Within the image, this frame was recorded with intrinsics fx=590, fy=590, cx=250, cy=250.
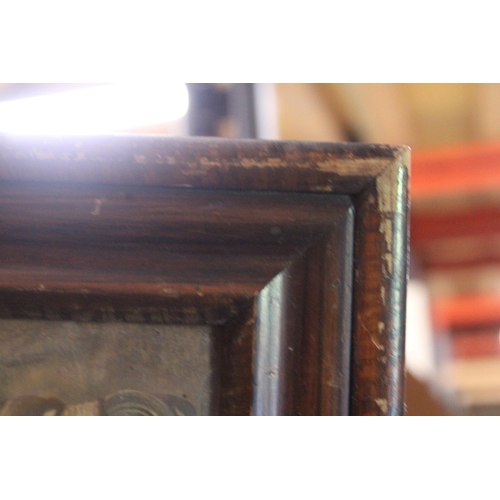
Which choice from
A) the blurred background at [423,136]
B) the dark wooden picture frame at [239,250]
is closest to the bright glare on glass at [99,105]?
the blurred background at [423,136]

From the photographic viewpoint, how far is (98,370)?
255 millimetres

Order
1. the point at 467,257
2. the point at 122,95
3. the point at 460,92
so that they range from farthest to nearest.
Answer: the point at 467,257
the point at 460,92
the point at 122,95

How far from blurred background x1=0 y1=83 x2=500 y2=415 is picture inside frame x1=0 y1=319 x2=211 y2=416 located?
87 millimetres

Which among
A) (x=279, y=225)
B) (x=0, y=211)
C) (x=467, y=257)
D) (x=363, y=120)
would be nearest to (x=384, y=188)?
(x=279, y=225)

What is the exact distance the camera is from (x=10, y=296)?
0.25 meters

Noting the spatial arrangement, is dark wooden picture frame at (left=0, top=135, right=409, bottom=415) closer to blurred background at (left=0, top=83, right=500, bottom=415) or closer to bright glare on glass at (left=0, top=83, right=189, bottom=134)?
blurred background at (left=0, top=83, right=500, bottom=415)

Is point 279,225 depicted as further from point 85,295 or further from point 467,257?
point 467,257

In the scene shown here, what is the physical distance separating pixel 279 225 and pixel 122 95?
1118mm

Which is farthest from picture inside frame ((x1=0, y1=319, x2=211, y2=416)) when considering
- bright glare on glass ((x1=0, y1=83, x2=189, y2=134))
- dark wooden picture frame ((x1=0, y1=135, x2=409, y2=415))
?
bright glare on glass ((x1=0, y1=83, x2=189, y2=134))

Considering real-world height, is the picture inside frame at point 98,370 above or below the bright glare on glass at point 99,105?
below

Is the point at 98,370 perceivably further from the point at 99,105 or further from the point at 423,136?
the point at 423,136

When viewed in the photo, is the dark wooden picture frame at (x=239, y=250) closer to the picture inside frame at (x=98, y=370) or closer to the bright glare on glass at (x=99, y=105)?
the picture inside frame at (x=98, y=370)

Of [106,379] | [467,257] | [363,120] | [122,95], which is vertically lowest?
[106,379]

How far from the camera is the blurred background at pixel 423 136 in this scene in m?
1.18
